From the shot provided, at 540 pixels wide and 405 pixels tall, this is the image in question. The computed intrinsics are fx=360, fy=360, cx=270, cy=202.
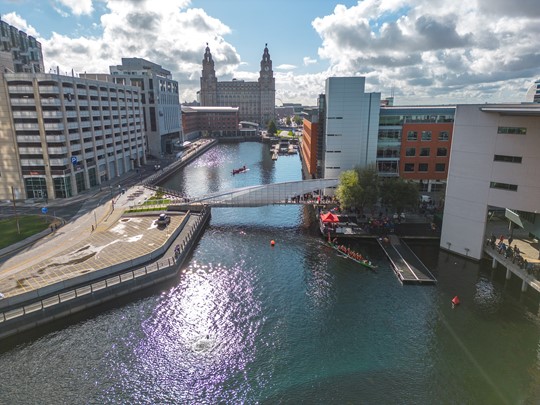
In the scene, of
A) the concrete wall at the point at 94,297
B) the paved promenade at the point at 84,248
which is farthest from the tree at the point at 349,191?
the paved promenade at the point at 84,248

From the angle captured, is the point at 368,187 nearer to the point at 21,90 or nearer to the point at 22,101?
the point at 22,101

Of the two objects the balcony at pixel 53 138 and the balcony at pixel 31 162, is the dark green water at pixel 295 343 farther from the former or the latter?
the balcony at pixel 31 162

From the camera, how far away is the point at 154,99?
124625 mm

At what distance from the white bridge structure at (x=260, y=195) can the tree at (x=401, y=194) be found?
14.2 metres

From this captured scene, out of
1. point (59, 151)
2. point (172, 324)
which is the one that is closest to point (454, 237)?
point (172, 324)

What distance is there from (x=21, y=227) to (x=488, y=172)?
212 ft

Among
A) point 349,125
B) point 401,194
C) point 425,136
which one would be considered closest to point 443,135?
point 425,136

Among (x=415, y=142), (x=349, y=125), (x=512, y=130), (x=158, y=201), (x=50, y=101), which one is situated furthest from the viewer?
(x=415, y=142)

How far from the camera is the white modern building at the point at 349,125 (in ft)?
220

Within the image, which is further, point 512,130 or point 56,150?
point 56,150

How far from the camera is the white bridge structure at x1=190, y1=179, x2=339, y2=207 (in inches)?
2424

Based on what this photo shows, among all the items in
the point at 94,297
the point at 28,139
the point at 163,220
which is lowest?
the point at 94,297

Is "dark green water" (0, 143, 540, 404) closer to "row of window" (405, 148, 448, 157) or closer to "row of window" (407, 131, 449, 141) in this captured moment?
"row of window" (405, 148, 448, 157)

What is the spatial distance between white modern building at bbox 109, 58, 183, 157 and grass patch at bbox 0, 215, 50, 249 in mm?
67870
